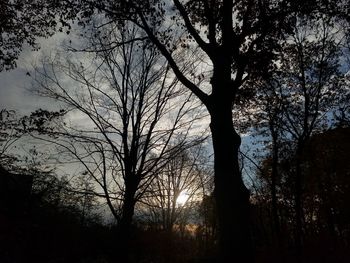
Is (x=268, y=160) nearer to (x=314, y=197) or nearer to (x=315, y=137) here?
(x=315, y=137)

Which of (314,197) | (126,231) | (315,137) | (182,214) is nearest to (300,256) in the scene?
(126,231)

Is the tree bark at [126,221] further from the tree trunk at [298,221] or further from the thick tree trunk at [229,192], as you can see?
the tree trunk at [298,221]

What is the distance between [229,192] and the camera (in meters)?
7.30

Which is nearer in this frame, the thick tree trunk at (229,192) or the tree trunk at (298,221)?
the thick tree trunk at (229,192)

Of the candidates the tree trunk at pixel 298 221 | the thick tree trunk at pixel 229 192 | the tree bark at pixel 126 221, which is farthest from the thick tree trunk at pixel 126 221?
the tree trunk at pixel 298 221

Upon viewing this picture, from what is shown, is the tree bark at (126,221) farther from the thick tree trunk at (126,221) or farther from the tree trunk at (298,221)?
the tree trunk at (298,221)

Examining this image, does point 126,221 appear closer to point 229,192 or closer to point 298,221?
point 229,192

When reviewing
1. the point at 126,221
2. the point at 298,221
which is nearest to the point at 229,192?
the point at 126,221

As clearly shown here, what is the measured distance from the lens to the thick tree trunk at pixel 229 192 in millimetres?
6828

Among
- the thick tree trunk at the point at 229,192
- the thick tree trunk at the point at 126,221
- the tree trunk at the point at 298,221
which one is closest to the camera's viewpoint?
the thick tree trunk at the point at 229,192

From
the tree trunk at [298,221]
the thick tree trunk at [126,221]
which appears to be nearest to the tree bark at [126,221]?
the thick tree trunk at [126,221]

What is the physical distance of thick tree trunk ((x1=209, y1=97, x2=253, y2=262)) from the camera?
22.4 ft

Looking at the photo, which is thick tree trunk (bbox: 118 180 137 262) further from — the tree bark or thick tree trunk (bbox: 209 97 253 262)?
thick tree trunk (bbox: 209 97 253 262)

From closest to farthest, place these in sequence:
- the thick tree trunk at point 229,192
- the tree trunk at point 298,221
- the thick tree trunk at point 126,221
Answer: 1. the thick tree trunk at point 229,192
2. the thick tree trunk at point 126,221
3. the tree trunk at point 298,221
